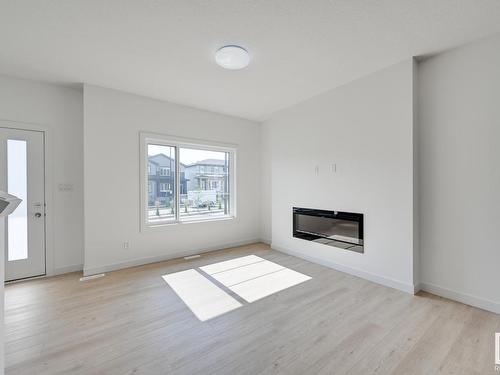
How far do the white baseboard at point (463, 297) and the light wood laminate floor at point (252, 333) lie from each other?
0.08 metres

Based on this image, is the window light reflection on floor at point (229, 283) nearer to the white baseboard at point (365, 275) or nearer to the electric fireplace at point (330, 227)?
the white baseboard at point (365, 275)

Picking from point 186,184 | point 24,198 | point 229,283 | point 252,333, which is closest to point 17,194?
point 24,198

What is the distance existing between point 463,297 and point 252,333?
228 centimetres

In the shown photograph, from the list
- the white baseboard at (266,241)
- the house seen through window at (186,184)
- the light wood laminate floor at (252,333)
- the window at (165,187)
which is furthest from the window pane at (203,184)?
the light wood laminate floor at (252,333)

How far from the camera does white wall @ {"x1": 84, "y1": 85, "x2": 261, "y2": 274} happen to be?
3.47 m

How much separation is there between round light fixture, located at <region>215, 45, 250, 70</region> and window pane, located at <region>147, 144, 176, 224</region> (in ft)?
6.76

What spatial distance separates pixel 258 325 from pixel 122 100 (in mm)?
3582

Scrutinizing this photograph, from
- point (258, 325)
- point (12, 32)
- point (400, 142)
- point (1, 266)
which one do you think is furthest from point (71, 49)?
point (400, 142)

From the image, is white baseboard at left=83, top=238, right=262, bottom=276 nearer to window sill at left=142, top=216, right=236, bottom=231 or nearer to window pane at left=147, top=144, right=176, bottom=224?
window sill at left=142, top=216, right=236, bottom=231

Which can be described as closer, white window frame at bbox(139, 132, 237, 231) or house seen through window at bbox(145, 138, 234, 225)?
white window frame at bbox(139, 132, 237, 231)

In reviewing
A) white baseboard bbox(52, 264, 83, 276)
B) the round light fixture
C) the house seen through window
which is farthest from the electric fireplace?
white baseboard bbox(52, 264, 83, 276)

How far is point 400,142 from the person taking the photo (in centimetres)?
287

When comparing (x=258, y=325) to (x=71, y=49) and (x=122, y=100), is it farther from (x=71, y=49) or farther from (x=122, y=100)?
(x=122, y=100)

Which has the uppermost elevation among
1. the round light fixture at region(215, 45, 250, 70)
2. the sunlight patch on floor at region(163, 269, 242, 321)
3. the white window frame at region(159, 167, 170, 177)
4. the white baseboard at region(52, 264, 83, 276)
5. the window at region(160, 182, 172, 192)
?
the round light fixture at region(215, 45, 250, 70)
